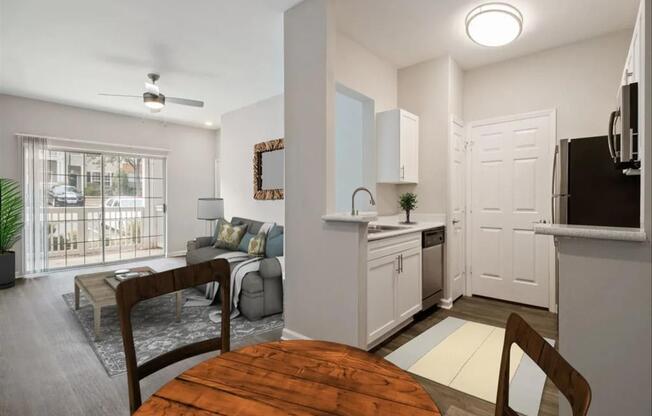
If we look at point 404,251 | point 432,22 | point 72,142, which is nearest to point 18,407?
point 404,251

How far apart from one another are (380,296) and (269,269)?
1.25m

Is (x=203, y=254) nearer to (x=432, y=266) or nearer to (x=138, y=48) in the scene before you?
(x=138, y=48)

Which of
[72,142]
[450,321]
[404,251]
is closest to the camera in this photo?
[404,251]

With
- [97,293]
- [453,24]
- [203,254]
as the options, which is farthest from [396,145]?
[97,293]

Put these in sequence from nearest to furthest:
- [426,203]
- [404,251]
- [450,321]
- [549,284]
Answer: [404,251] → [450,321] → [549,284] → [426,203]

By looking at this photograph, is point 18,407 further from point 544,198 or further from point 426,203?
point 544,198

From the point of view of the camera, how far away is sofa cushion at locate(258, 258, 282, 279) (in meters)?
3.27

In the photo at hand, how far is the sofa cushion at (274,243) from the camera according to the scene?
4051 millimetres

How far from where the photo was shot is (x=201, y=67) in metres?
3.95

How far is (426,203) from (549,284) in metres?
1.52

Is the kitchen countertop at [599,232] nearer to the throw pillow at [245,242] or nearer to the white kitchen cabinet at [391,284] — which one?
the white kitchen cabinet at [391,284]

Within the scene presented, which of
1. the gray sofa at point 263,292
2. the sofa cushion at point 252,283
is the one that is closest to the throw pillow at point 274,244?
the gray sofa at point 263,292

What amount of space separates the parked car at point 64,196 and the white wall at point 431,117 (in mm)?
5540

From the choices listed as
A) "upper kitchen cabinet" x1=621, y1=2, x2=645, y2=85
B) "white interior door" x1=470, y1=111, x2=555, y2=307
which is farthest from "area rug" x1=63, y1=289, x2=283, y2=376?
"upper kitchen cabinet" x1=621, y1=2, x2=645, y2=85
